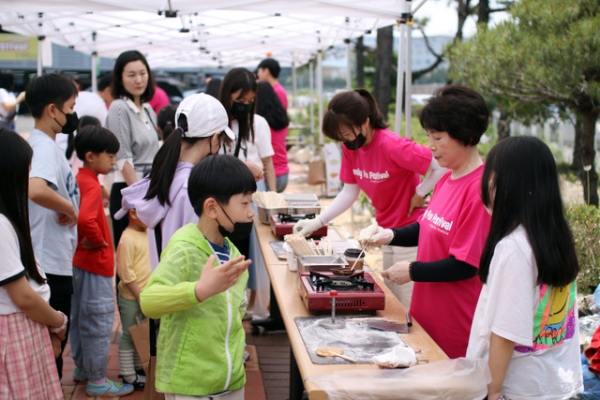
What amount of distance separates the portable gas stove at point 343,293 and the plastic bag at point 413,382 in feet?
1.77

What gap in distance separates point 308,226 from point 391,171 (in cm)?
61

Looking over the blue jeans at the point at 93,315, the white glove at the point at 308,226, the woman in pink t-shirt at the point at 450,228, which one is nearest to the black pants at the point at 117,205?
the blue jeans at the point at 93,315

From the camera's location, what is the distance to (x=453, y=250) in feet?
8.74

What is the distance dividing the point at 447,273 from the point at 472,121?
62 cm

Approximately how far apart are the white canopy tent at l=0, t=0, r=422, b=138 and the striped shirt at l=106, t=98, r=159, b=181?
5.33 feet

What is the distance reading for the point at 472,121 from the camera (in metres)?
2.79

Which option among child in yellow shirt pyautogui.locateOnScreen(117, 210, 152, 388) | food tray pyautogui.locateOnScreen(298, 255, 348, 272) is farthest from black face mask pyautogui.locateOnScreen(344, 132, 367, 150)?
child in yellow shirt pyautogui.locateOnScreen(117, 210, 152, 388)

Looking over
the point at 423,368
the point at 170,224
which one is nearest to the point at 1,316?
the point at 170,224

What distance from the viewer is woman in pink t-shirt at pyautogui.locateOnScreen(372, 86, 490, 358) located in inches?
106

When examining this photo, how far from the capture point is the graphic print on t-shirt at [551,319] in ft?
7.29

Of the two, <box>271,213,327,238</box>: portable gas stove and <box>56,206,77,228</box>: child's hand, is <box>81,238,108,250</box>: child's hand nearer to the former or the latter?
<box>56,206,77,228</box>: child's hand

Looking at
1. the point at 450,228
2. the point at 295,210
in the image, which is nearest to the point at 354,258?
the point at 450,228

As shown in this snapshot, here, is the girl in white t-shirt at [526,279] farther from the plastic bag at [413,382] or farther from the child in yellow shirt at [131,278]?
the child in yellow shirt at [131,278]

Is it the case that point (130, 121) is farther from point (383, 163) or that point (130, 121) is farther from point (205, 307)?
point (205, 307)
